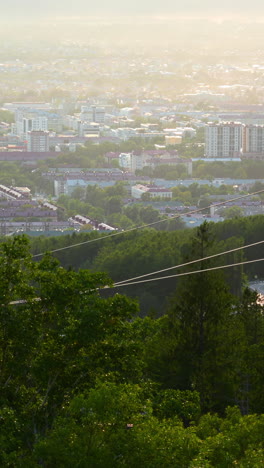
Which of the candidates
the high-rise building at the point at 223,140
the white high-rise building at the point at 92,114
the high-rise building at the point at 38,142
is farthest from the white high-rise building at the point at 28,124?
the high-rise building at the point at 223,140

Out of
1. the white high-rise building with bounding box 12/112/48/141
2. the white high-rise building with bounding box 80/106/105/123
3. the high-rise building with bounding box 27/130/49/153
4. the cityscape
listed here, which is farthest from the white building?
the white high-rise building with bounding box 80/106/105/123

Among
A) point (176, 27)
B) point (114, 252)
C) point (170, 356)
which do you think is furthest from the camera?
point (176, 27)

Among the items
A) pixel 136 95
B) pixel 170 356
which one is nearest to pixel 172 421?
pixel 170 356

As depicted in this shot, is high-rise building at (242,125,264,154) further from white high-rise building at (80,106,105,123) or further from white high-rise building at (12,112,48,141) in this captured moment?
white high-rise building at (80,106,105,123)

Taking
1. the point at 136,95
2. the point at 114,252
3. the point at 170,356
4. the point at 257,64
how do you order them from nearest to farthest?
1. the point at 170,356
2. the point at 114,252
3. the point at 136,95
4. the point at 257,64

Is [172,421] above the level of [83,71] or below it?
above

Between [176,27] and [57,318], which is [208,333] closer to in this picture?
[57,318]

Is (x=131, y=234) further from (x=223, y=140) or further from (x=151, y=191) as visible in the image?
(x=223, y=140)
